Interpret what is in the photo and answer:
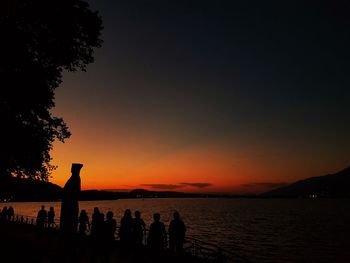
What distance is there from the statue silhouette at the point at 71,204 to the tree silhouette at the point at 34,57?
705 cm

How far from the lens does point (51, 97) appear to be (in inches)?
647

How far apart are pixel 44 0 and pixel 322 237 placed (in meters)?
73.0

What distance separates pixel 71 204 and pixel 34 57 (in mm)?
8615

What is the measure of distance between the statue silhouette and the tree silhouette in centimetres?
705

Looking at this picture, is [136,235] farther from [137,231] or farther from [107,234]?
[107,234]

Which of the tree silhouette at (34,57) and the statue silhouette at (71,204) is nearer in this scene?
the statue silhouette at (71,204)

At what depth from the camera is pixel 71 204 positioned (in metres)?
7.60

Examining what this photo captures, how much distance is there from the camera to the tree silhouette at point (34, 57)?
13.1m

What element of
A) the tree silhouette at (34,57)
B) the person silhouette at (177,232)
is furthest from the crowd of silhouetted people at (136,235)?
the tree silhouette at (34,57)

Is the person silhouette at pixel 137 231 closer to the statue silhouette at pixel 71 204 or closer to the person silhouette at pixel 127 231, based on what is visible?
the person silhouette at pixel 127 231

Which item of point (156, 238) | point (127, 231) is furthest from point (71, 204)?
point (127, 231)

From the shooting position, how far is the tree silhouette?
43.1 feet

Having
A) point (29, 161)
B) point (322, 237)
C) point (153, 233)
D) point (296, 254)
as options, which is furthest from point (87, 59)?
point (322, 237)

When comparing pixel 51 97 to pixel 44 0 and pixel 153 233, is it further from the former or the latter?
pixel 153 233
